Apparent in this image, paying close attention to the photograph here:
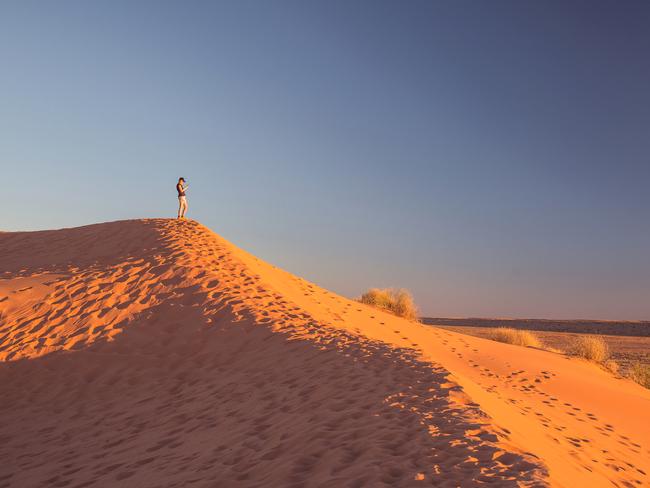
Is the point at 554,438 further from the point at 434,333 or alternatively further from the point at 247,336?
the point at 434,333

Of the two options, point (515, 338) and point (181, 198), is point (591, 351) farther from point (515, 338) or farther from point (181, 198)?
point (181, 198)

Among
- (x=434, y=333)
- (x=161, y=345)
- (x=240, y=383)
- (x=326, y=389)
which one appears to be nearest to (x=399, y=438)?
(x=326, y=389)

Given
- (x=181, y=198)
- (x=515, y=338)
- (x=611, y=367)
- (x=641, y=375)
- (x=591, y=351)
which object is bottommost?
(x=641, y=375)

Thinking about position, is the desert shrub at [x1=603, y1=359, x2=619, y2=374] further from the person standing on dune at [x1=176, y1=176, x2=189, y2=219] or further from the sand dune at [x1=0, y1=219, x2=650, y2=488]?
the person standing on dune at [x1=176, y1=176, x2=189, y2=219]

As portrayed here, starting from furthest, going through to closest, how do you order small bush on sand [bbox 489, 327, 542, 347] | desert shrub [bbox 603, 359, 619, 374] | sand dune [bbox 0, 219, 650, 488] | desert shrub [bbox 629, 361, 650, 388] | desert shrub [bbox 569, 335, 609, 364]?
small bush on sand [bbox 489, 327, 542, 347]
desert shrub [bbox 569, 335, 609, 364]
desert shrub [bbox 603, 359, 619, 374]
desert shrub [bbox 629, 361, 650, 388]
sand dune [bbox 0, 219, 650, 488]

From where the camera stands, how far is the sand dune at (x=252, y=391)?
5008mm

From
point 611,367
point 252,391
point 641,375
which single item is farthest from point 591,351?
point 252,391

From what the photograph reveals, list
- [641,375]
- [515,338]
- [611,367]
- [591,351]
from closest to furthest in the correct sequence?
[641,375]
[611,367]
[591,351]
[515,338]

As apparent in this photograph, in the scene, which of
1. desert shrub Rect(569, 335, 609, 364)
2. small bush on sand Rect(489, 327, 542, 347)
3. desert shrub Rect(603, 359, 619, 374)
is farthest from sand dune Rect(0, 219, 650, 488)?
small bush on sand Rect(489, 327, 542, 347)

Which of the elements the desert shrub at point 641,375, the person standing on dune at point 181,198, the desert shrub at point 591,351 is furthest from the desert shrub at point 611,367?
the person standing on dune at point 181,198

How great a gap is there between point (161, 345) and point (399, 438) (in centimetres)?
721

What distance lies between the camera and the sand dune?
501 centimetres

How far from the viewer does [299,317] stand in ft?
40.2

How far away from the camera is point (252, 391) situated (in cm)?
799
